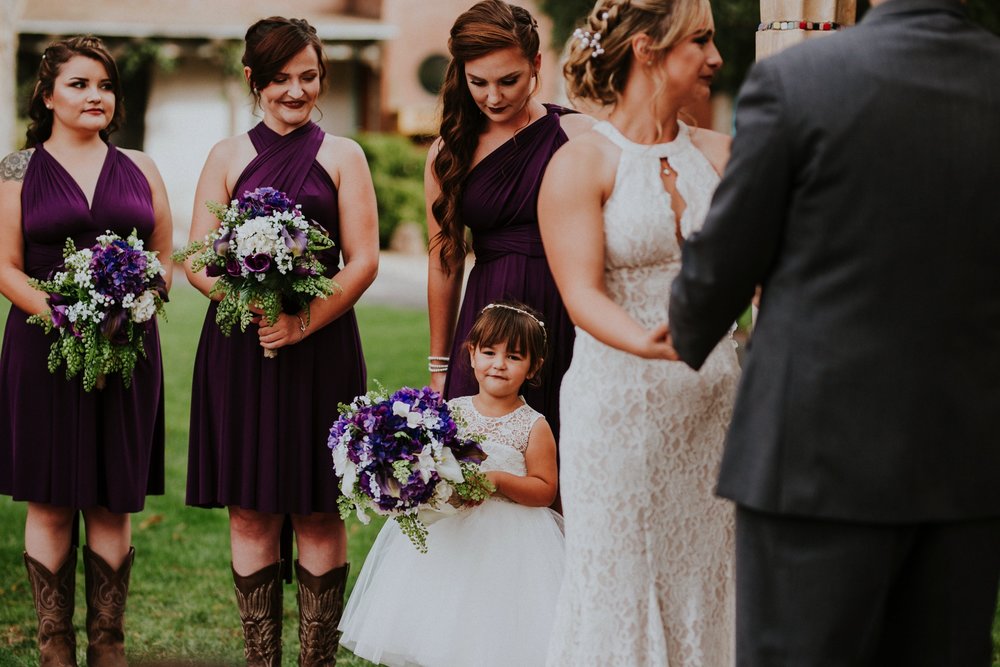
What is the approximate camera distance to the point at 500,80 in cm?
439

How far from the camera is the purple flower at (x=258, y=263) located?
4.16 meters

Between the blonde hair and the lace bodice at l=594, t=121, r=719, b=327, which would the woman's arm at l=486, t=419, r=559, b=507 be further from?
the blonde hair

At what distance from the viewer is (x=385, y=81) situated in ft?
85.4

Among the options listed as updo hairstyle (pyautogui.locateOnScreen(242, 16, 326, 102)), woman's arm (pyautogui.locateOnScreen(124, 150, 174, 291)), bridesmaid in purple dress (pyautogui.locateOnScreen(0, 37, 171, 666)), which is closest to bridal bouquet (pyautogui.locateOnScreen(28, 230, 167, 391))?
bridesmaid in purple dress (pyautogui.locateOnScreen(0, 37, 171, 666))

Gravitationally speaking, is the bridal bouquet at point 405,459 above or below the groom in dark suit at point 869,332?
below

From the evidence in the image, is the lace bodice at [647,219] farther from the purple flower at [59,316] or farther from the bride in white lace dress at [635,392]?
the purple flower at [59,316]

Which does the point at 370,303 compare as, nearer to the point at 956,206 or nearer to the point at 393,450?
the point at 393,450

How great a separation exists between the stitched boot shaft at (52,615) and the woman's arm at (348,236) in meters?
1.30

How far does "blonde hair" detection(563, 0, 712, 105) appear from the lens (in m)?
3.23

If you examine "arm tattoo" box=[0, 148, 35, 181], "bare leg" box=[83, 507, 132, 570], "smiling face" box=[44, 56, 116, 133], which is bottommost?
"bare leg" box=[83, 507, 132, 570]

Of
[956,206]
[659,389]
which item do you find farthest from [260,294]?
[956,206]

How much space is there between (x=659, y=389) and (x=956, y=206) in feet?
3.51

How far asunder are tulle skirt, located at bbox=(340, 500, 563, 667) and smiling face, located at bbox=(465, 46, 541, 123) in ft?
4.37

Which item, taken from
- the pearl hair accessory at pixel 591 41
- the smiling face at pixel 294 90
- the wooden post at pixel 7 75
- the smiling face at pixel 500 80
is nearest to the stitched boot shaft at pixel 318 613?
the smiling face at pixel 294 90
